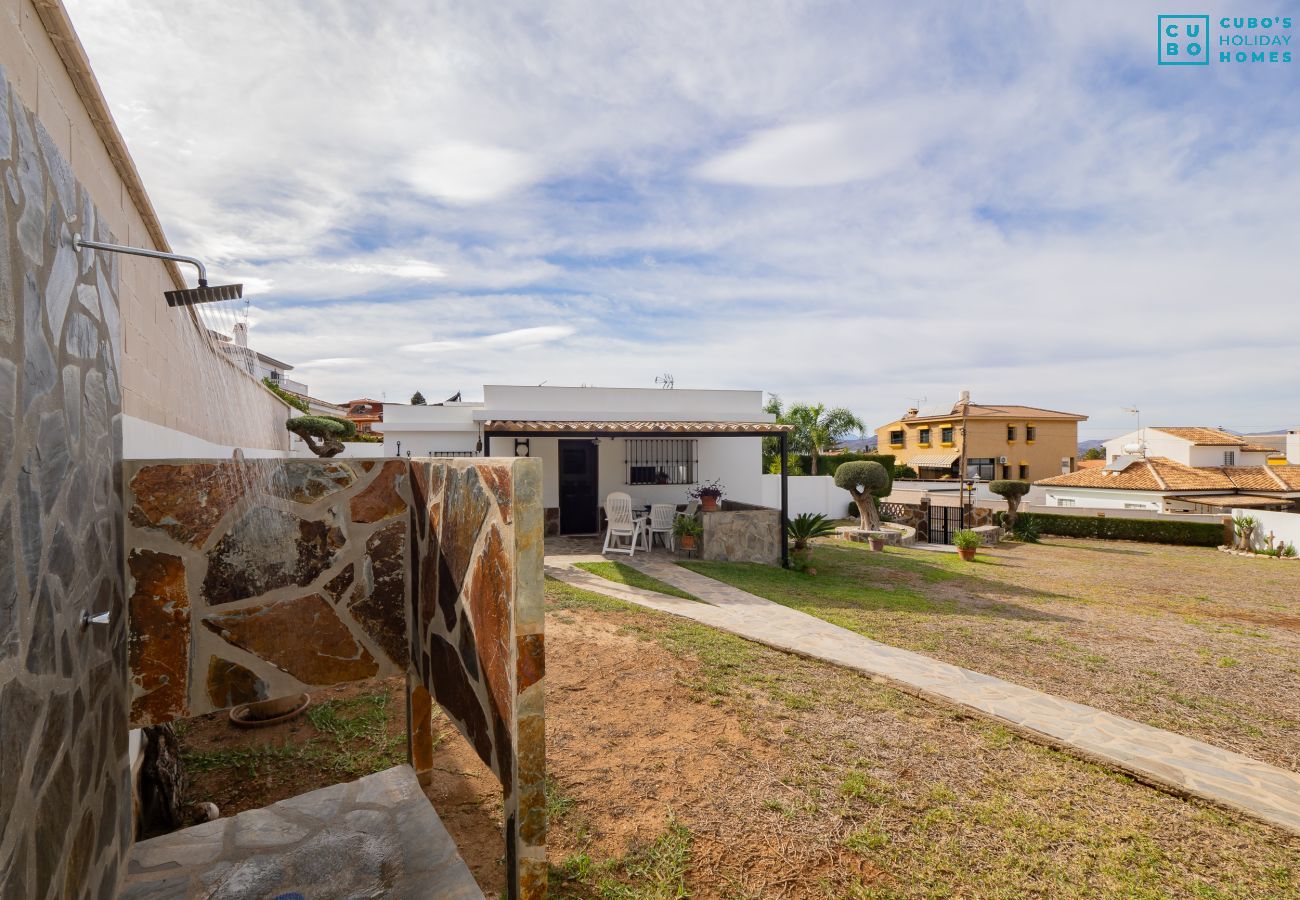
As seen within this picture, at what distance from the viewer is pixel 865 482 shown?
52.7 feet

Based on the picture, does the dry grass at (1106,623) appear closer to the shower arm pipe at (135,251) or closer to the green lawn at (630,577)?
the green lawn at (630,577)

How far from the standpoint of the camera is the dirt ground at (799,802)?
9.77 ft

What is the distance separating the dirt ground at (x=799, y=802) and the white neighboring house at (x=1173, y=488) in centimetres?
2440

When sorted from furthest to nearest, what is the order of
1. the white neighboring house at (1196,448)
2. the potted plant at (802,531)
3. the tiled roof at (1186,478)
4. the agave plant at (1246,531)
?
the white neighboring house at (1196,448) → the tiled roof at (1186,478) → the agave plant at (1246,531) → the potted plant at (802,531)

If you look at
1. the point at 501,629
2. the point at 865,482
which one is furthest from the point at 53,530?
the point at 865,482

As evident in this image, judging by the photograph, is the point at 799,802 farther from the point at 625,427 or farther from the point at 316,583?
→ the point at 625,427

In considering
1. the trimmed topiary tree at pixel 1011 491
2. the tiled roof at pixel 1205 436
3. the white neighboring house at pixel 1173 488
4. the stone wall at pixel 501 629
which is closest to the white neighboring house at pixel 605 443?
the trimmed topiary tree at pixel 1011 491

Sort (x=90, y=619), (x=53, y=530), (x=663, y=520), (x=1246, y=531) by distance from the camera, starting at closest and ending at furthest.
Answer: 1. (x=53, y=530)
2. (x=90, y=619)
3. (x=663, y=520)
4. (x=1246, y=531)

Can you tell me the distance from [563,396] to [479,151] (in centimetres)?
818

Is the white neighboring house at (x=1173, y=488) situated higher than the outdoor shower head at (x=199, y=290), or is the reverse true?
the outdoor shower head at (x=199, y=290)

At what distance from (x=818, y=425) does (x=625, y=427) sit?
2424cm

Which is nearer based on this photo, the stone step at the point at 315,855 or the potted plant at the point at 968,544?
the stone step at the point at 315,855

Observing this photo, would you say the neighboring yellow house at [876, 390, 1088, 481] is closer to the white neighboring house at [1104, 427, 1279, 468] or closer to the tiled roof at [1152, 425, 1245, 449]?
the white neighboring house at [1104, 427, 1279, 468]

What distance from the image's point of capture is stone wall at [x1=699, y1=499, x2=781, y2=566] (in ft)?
38.7
